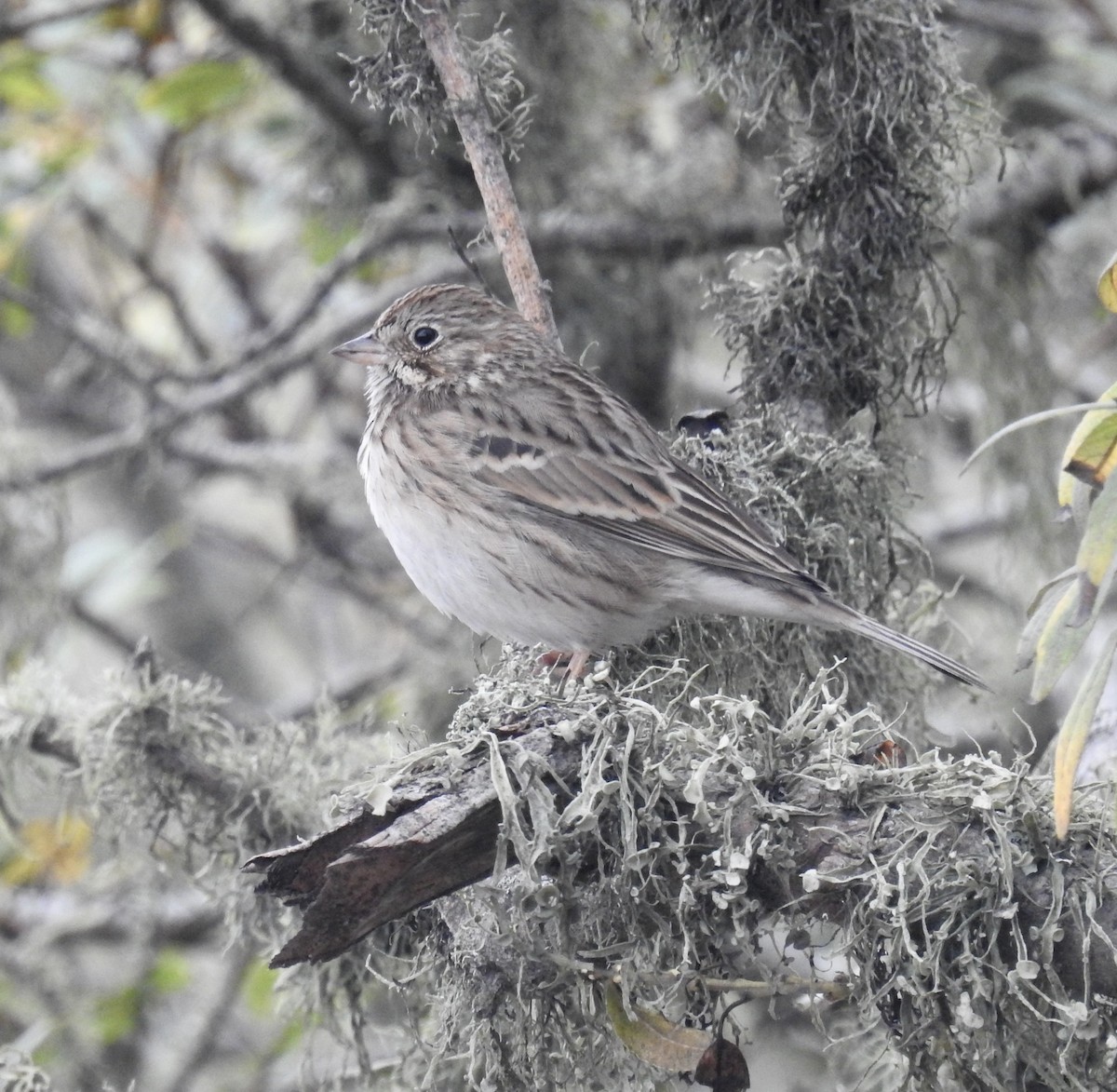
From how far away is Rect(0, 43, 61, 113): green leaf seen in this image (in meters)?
5.88

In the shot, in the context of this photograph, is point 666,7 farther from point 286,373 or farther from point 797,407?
point 286,373

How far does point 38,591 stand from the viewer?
218 inches

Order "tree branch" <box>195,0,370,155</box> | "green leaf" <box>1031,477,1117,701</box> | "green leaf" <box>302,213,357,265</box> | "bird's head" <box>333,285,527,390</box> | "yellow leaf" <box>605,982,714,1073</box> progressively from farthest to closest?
"green leaf" <box>302,213,357,265</box>
"tree branch" <box>195,0,370,155</box>
"bird's head" <box>333,285,527,390</box>
"yellow leaf" <box>605,982,714,1073</box>
"green leaf" <box>1031,477,1117,701</box>

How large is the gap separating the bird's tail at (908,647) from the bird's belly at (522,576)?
0.52 meters

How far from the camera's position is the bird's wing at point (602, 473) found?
137 inches

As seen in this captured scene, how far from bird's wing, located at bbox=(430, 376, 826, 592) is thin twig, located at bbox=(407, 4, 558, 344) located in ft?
2.11

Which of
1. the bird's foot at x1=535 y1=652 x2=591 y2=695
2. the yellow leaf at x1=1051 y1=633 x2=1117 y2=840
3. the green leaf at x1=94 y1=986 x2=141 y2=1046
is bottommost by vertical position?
the green leaf at x1=94 y1=986 x2=141 y2=1046

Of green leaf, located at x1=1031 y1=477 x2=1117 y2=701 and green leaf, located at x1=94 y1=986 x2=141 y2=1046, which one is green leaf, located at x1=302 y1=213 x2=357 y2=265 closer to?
green leaf, located at x1=94 y1=986 x2=141 y2=1046

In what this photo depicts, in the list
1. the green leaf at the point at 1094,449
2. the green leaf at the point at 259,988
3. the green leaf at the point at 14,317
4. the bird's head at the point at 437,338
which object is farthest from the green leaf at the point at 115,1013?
the green leaf at the point at 1094,449

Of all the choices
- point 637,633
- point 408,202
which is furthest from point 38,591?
point 637,633

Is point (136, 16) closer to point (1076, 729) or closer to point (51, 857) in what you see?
point (51, 857)

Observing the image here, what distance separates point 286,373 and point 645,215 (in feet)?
4.68

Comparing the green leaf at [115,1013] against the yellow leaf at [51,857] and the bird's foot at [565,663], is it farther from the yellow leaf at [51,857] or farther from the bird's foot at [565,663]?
the bird's foot at [565,663]

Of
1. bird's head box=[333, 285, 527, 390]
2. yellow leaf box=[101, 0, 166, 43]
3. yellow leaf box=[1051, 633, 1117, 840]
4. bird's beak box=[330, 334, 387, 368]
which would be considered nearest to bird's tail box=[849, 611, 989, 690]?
yellow leaf box=[1051, 633, 1117, 840]
